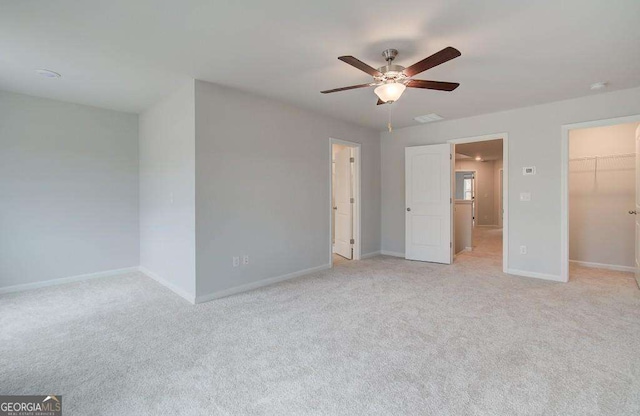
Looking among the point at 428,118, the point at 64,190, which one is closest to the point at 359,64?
the point at 428,118

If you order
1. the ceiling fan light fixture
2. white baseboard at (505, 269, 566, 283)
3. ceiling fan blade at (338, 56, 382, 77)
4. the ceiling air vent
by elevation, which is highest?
the ceiling air vent

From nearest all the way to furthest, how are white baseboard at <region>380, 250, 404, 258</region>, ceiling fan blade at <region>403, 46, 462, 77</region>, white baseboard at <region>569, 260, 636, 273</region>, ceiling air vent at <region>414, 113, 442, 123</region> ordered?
ceiling fan blade at <region>403, 46, 462, 77</region>, white baseboard at <region>569, 260, 636, 273</region>, ceiling air vent at <region>414, 113, 442, 123</region>, white baseboard at <region>380, 250, 404, 258</region>

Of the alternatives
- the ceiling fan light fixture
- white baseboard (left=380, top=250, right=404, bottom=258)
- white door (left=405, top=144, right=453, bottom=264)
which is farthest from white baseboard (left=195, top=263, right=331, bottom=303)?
the ceiling fan light fixture

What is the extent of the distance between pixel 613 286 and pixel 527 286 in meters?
1.10

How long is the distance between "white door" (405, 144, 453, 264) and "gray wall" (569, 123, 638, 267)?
7.29ft

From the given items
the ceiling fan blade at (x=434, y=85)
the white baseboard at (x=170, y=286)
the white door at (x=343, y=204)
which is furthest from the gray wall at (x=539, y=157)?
the white baseboard at (x=170, y=286)

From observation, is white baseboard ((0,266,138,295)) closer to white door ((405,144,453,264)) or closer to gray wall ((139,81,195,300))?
gray wall ((139,81,195,300))

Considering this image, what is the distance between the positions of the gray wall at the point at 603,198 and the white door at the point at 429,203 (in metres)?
2.22

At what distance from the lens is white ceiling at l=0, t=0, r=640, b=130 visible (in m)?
2.05

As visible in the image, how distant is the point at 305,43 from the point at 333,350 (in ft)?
8.21

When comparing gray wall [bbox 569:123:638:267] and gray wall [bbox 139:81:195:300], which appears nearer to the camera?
gray wall [bbox 139:81:195:300]

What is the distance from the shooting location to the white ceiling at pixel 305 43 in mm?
2053

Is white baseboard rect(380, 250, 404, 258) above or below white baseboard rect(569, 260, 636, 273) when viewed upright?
above

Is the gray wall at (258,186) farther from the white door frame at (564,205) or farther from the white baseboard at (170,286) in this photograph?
the white door frame at (564,205)
